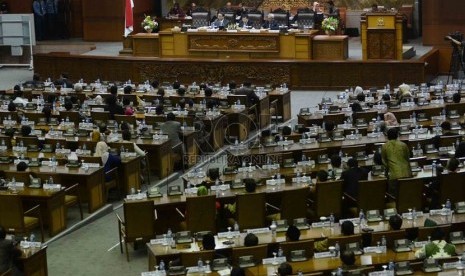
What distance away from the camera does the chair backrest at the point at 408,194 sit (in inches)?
681

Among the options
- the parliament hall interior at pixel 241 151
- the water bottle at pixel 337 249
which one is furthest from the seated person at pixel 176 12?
the water bottle at pixel 337 249

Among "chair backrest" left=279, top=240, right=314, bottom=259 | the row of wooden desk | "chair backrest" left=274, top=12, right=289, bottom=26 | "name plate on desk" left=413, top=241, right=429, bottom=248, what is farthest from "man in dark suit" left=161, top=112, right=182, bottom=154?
"chair backrest" left=274, top=12, right=289, bottom=26

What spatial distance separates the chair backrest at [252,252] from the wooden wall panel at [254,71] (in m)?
15.2

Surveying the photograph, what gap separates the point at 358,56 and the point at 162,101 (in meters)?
8.07

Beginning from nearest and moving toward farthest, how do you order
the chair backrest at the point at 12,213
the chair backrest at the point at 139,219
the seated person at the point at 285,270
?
the seated person at the point at 285,270 → the chair backrest at the point at 139,219 → the chair backrest at the point at 12,213

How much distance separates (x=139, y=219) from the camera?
1680 cm

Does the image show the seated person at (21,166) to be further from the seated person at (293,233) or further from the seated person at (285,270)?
the seated person at (285,270)

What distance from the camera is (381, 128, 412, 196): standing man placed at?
17562 millimetres

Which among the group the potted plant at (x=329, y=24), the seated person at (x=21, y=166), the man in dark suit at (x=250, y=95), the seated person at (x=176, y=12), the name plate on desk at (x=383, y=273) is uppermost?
the seated person at (x=176, y=12)

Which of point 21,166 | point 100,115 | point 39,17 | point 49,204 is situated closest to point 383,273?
point 49,204

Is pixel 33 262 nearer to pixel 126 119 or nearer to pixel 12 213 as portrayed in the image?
pixel 12 213

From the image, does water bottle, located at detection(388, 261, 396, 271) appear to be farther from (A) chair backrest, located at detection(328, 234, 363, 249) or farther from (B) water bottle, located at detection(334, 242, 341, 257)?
(A) chair backrest, located at detection(328, 234, 363, 249)

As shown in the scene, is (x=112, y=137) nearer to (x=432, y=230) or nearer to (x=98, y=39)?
(x=432, y=230)

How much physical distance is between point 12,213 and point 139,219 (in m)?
2.23
